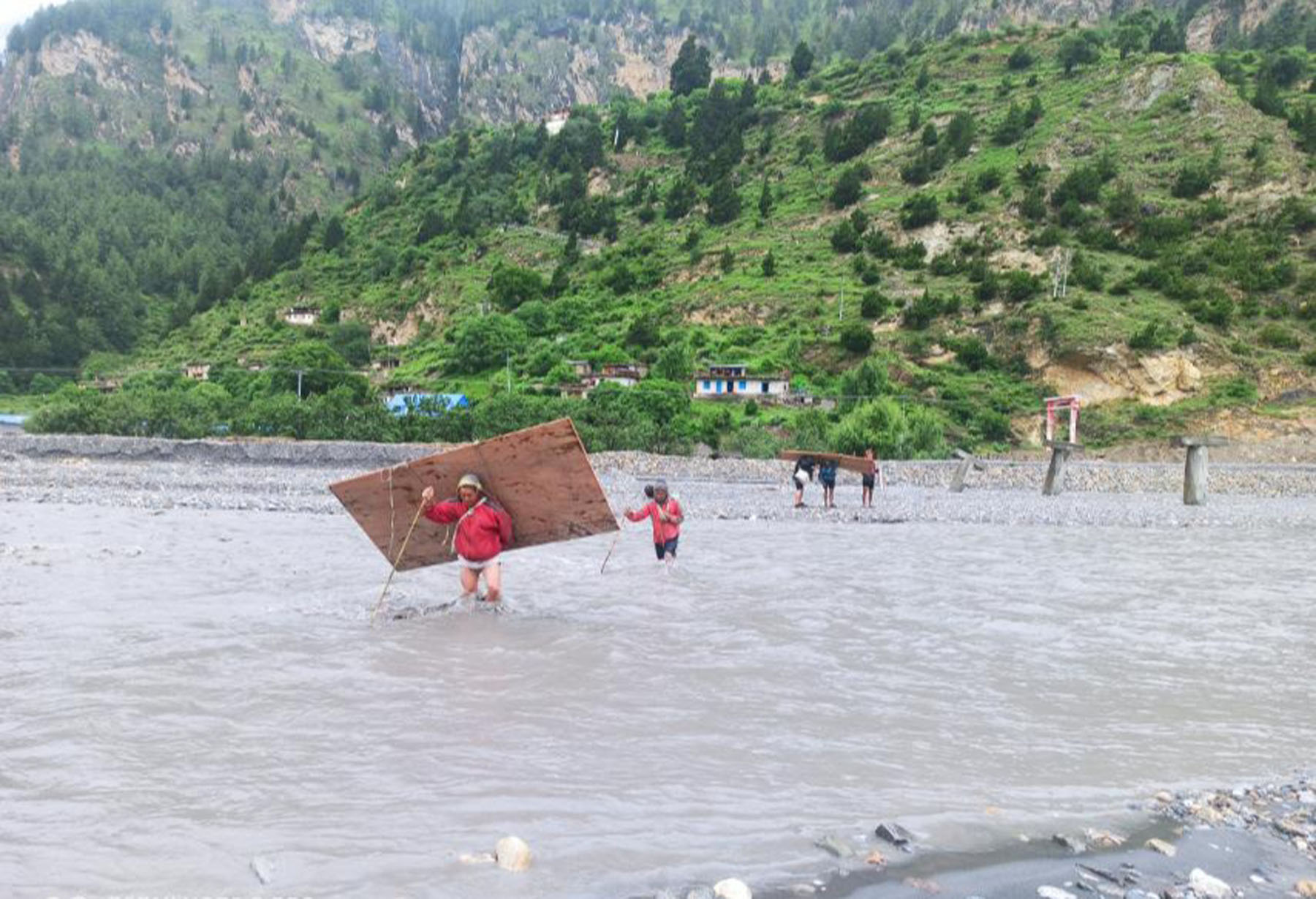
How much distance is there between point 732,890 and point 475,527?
19.9 feet

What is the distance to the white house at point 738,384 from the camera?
50625 millimetres

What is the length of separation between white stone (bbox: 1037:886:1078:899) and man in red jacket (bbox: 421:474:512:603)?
6.35 meters

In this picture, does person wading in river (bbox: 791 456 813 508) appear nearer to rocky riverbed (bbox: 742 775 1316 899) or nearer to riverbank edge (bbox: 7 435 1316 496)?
riverbank edge (bbox: 7 435 1316 496)

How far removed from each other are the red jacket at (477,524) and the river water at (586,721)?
0.77 meters

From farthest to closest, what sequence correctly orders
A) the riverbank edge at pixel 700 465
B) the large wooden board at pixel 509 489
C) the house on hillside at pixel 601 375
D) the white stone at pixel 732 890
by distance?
the house on hillside at pixel 601 375 < the riverbank edge at pixel 700 465 < the large wooden board at pixel 509 489 < the white stone at pixel 732 890

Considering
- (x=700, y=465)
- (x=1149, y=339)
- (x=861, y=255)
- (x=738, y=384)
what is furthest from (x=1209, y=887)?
(x=861, y=255)

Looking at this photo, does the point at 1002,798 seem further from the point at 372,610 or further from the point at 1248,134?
the point at 1248,134

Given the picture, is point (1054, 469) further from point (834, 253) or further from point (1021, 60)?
point (1021, 60)

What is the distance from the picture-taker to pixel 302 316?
87.2 meters

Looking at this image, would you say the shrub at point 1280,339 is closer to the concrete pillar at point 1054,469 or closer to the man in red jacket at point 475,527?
the concrete pillar at point 1054,469

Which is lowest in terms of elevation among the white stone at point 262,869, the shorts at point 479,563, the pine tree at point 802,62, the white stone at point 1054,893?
the white stone at point 1054,893

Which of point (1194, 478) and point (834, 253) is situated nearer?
point (1194, 478)

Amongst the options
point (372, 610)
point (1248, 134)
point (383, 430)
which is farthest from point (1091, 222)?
point (372, 610)

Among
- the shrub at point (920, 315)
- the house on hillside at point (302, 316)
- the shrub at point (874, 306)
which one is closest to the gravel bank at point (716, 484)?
the shrub at point (920, 315)
